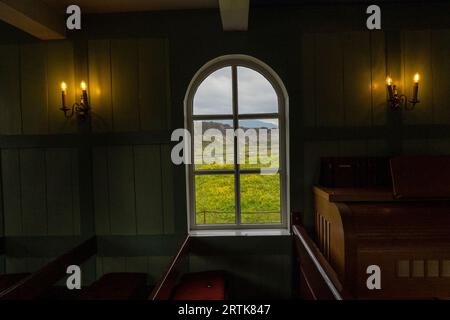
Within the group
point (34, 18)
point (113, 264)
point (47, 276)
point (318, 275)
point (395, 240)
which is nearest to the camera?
point (318, 275)

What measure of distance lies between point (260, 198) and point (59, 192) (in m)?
2.14

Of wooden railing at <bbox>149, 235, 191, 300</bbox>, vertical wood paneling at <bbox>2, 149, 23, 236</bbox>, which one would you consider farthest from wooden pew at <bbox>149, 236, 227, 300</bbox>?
vertical wood paneling at <bbox>2, 149, 23, 236</bbox>

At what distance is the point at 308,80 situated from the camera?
281 centimetres

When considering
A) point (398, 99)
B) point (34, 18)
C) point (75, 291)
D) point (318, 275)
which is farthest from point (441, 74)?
point (75, 291)

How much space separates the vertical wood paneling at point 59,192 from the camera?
290cm

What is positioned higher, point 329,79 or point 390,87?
point 329,79

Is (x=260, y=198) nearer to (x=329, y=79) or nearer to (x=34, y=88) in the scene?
(x=329, y=79)

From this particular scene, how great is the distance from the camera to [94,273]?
9.50 ft

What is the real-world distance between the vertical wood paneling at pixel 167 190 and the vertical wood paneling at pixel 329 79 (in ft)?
5.33

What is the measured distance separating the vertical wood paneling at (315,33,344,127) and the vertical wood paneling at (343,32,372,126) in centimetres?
6

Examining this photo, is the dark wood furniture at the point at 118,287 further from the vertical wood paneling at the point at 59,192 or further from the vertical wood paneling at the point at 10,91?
the vertical wood paneling at the point at 10,91

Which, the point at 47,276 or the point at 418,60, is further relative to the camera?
the point at 418,60
